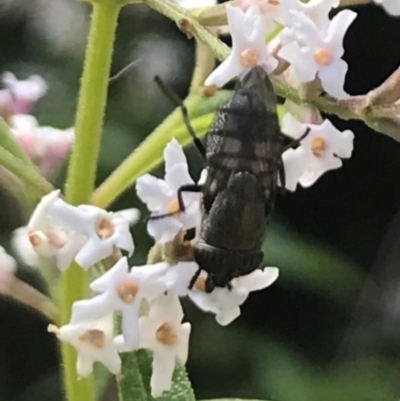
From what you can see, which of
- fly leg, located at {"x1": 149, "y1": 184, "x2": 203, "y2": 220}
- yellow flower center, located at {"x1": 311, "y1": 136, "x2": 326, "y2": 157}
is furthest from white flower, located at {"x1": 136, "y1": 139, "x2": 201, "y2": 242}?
yellow flower center, located at {"x1": 311, "y1": 136, "x2": 326, "y2": 157}

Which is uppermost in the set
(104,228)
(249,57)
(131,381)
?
(249,57)

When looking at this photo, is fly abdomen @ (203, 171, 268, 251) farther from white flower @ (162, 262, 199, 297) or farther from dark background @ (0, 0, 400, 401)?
dark background @ (0, 0, 400, 401)

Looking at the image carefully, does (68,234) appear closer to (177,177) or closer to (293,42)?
(177,177)

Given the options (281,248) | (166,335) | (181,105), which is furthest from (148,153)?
(281,248)

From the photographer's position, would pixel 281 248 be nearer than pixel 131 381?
No

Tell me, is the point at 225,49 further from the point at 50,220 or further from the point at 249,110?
the point at 50,220

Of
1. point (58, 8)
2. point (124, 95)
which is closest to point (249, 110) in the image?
point (124, 95)
